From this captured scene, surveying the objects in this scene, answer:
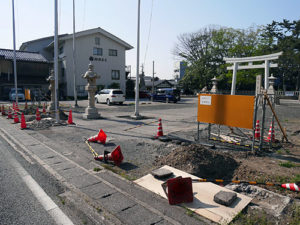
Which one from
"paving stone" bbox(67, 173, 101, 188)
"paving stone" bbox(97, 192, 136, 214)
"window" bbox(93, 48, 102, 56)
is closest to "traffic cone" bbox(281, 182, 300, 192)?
"paving stone" bbox(97, 192, 136, 214)

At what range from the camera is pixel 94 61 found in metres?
35.4

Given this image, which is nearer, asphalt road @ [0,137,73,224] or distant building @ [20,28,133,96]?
asphalt road @ [0,137,73,224]

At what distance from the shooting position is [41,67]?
33.8 metres

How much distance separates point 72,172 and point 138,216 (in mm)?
2399

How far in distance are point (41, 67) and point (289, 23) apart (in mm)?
42220

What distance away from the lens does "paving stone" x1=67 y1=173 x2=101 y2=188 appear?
4.32m

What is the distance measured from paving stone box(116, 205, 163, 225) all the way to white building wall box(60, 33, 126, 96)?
3335 centimetres

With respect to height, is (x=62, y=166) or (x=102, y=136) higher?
(x=102, y=136)

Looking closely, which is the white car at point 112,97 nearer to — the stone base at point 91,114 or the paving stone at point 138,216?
the stone base at point 91,114

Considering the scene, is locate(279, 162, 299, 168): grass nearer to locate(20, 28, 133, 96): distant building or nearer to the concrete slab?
the concrete slab

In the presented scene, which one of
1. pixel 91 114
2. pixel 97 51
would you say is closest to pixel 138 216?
pixel 91 114

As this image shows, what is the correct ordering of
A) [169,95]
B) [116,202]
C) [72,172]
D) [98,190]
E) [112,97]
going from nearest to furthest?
[116,202] < [98,190] < [72,172] < [112,97] < [169,95]

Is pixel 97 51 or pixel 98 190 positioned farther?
pixel 97 51

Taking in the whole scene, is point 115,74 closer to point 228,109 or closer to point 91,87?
point 91,87
